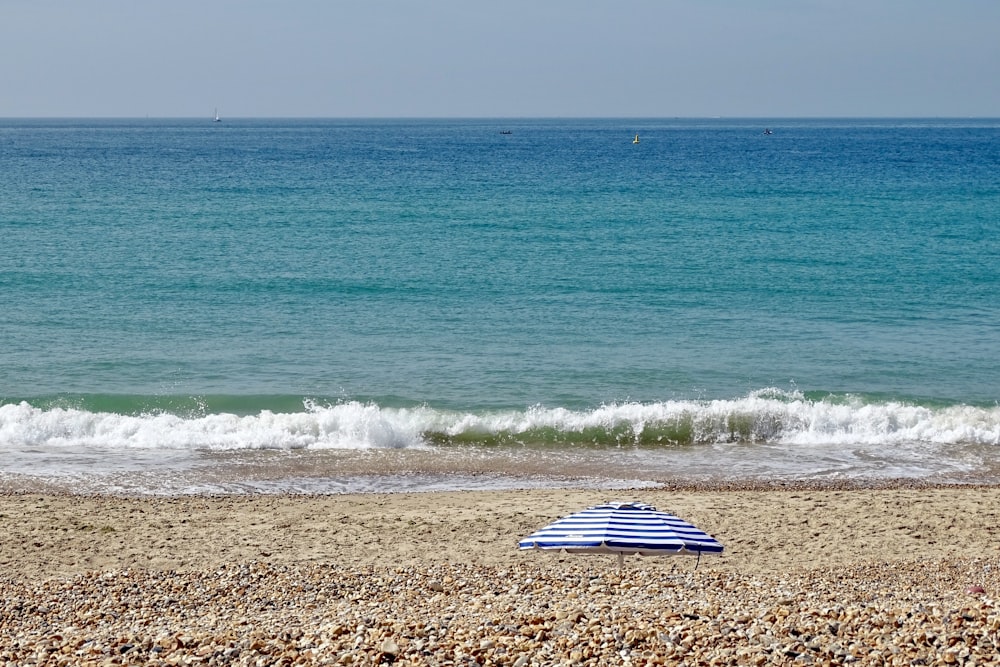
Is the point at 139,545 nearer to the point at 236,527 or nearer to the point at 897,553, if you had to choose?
the point at 236,527

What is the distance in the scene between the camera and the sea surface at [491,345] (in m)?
18.8

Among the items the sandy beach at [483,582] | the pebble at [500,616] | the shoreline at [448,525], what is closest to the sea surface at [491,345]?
the shoreline at [448,525]

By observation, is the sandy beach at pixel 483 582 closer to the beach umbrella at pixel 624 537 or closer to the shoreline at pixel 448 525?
the shoreline at pixel 448 525

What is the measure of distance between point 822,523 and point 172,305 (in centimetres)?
1969

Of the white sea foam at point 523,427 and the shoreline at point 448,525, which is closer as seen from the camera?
the shoreline at point 448,525

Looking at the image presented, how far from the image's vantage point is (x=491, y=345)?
25.0 metres

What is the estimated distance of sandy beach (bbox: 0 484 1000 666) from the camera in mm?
8859

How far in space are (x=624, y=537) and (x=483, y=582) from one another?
1.64 m

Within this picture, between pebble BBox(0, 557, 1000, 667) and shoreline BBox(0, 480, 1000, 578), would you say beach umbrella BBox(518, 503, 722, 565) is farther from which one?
shoreline BBox(0, 480, 1000, 578)

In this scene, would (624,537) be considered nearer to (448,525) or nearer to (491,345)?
(448,525)

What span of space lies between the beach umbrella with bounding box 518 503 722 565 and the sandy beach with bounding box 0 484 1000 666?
11.5 inches

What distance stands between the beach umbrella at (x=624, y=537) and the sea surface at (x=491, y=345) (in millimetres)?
5166

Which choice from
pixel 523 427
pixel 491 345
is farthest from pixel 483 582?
pixel 491 345

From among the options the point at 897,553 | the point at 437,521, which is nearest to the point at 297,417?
the point at 437,521
